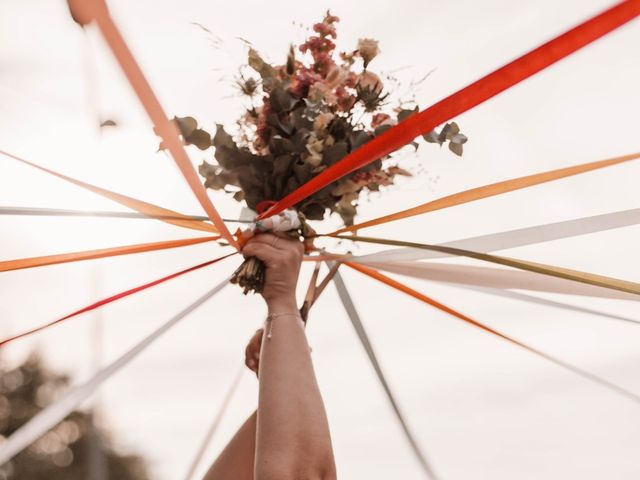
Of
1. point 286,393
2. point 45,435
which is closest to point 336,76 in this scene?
point 286,393

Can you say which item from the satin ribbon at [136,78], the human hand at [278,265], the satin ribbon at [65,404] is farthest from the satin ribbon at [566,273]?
the satin ribbon at [65,404]

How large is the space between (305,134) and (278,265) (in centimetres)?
59

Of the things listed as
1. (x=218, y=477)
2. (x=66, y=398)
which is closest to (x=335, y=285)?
(x=218, y=477)

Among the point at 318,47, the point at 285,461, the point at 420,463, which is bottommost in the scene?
the point at 420,463

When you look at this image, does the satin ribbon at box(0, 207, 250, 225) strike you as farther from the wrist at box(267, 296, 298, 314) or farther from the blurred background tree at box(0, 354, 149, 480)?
the blurred background tree at box(0, 354, 149, 480)

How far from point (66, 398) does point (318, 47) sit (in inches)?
66.2

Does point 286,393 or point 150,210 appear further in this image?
point 150,210

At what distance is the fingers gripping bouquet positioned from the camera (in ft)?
9.45

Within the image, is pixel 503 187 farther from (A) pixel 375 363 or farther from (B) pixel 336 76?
(A) pixel 375 363

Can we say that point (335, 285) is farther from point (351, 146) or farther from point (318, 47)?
point (318, 47)

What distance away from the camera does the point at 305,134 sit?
2.88 m

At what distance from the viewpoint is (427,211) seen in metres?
2.96

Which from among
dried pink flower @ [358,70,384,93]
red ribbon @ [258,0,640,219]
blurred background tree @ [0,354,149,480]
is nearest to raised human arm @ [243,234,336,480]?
red ribbon @ [258,0,640,219]

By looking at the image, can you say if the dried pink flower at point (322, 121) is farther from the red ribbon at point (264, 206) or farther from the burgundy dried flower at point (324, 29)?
the burgundy dried flower at point (324, 29)
